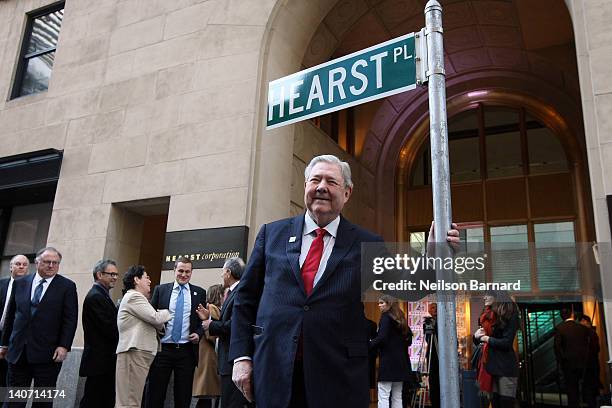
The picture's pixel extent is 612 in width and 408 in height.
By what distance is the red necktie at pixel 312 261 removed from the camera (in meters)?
2.98

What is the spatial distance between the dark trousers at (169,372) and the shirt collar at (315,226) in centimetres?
413

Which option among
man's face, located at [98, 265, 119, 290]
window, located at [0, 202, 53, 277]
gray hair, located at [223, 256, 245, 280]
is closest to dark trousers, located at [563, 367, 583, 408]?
gray hair, located at [223, 256, 245, 280]

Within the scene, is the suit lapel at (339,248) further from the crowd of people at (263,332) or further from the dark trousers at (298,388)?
the dark trousers at (298,388)

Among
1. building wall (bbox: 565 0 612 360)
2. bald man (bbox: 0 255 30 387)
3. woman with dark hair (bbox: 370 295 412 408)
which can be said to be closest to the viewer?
building wall (bbox: 565 0 612 360)

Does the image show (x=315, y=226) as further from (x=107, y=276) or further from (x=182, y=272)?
(x=107, y=276)

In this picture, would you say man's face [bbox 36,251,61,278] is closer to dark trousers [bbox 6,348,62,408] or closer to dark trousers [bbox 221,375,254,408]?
dark trousers [bbox 6,348,62,408]

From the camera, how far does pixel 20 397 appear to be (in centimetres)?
601

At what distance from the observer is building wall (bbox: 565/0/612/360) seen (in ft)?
19.3

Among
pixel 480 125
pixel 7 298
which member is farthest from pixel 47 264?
pixel 480 125

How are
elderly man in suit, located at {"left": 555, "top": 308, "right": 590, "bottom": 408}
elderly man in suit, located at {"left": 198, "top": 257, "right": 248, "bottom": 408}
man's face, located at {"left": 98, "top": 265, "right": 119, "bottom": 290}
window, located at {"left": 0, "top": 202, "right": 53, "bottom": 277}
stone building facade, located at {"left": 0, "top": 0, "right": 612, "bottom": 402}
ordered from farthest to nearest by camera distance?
window, located at {"left": 0, "top": 202, "right": 53, "bottom": 277} → elderly man in suit, located at {"left": 555, "top": 308, "right": 590, "bottom": 408} → stone building facade, located at {"left": 0, "top": 0, "right": 612, "bottom": 402} → man's face, located at {"left": 98, "top": 265, "right": 119, "bottom": 290} → elderly man in suit, located at {"left": 198, "top": 257, "right": 248, "bottom": 408}

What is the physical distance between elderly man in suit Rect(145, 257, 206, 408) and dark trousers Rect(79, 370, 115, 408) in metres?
0.46

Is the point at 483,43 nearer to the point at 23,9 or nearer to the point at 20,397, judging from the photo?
the point at 23,9

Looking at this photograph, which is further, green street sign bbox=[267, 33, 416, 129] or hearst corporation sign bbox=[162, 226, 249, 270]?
hearst corporation sign bbox=[162, 226, 249, 270]

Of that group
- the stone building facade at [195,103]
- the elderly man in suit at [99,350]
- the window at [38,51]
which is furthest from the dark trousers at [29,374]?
the window at [38,51]
